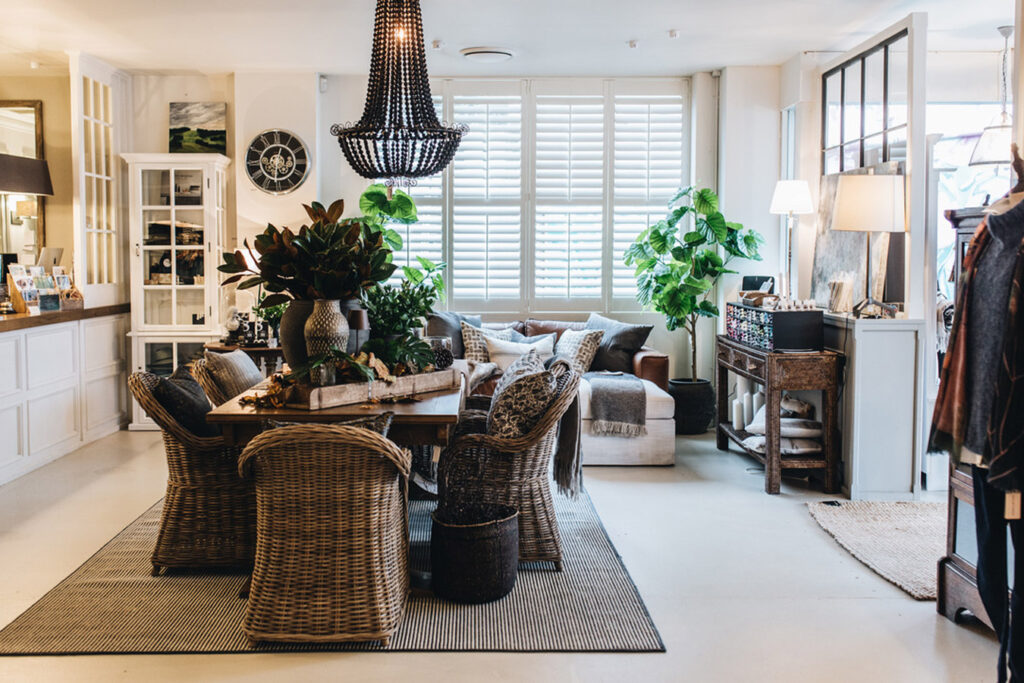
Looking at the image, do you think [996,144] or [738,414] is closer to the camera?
[996,144]

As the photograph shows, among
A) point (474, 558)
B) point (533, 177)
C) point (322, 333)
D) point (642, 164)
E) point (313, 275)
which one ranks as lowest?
point (474, 558)

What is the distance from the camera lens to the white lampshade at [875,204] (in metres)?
4.62

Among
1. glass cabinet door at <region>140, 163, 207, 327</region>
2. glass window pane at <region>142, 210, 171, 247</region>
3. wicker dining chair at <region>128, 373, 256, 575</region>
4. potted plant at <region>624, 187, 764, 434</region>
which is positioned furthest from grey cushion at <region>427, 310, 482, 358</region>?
wicker dining chair at <region>128, 373, 256, 575</region>

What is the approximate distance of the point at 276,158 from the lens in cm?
693

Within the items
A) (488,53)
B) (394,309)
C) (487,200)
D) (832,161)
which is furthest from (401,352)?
(487,200)

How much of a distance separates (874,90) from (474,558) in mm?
3796

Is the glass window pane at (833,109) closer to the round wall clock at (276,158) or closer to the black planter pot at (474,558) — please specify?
the black planter pot at (474,558)

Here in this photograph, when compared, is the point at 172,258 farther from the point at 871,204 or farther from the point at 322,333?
the point at 871,204

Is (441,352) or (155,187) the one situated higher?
(155,187)

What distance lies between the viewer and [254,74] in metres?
6.90

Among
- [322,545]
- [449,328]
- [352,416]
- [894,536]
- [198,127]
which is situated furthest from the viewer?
[198,127]

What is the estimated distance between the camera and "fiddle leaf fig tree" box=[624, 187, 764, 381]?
252 inches

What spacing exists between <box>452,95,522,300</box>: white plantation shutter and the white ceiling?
0.33 metres

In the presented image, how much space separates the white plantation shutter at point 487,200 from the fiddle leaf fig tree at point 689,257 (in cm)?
104
